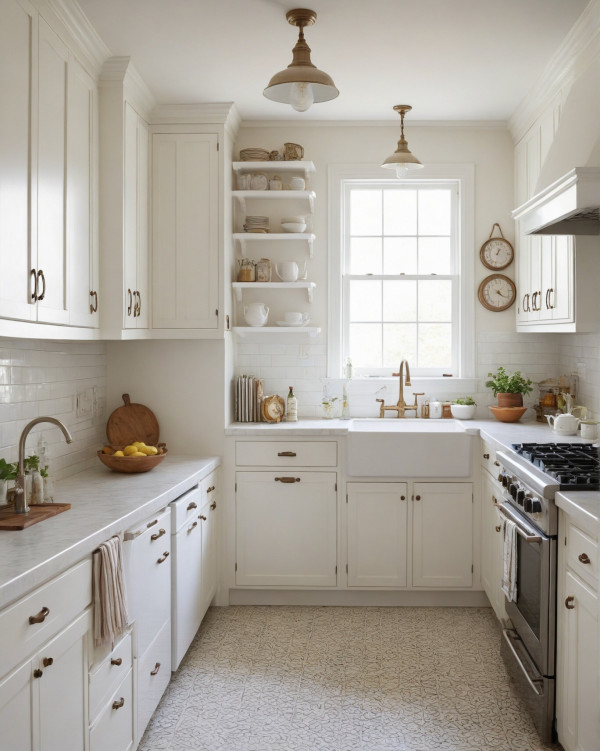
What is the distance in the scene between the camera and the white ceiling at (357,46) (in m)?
3.05

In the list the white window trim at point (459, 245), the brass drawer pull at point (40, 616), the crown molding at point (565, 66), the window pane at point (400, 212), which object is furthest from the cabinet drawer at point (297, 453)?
the brass drawer pull at point (40, 616)

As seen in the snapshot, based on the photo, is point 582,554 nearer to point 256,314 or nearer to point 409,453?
point 409,453

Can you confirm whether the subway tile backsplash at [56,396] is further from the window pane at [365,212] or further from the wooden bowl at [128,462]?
the window pane at [365,212]

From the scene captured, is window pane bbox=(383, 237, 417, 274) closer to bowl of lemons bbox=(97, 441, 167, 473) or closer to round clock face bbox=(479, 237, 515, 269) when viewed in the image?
round clock face bbox=(479, 237, 515, 269)

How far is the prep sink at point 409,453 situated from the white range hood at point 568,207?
52.9 inches

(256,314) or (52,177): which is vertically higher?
(52,177)

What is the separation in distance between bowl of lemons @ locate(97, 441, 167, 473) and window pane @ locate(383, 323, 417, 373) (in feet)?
6.21

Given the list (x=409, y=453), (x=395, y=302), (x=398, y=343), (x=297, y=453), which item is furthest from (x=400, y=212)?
(x=297, y=453)

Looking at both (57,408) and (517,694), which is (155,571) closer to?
(57,408)

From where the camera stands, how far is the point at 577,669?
2479 millimetres

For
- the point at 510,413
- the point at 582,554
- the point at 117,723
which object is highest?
the point at 510,413

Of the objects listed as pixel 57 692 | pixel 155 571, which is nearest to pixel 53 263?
pixel 155 571

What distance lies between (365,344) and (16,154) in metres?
2.86

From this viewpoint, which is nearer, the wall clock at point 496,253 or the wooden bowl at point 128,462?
the wooden bowl at point 128,462
